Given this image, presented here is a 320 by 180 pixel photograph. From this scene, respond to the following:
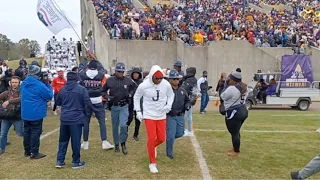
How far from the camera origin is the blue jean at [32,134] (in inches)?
275

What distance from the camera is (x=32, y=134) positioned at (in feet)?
23.0

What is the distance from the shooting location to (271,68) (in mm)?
24641

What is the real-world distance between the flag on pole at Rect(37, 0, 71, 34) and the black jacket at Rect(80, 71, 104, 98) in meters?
6.20

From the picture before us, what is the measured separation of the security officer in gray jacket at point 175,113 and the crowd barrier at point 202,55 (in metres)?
17.4

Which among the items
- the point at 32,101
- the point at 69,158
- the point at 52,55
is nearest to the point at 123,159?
the point at 69,158

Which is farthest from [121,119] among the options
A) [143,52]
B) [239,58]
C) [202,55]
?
[143,52]

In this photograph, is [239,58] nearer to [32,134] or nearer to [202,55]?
[202,55]

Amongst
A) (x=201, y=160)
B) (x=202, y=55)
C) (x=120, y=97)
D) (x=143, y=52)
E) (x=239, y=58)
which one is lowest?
(x=201, y=160)

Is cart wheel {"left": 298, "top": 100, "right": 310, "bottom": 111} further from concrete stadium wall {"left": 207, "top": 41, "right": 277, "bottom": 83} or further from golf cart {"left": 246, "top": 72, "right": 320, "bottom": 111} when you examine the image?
concrete stadium wall {"left": 207, "top": 41, "right": 277, "bottom": 83}

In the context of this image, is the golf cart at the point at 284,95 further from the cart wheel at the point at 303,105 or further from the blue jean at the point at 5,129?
the blue jean at the point at 5,129

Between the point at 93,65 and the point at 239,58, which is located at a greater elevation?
the point at 239,58

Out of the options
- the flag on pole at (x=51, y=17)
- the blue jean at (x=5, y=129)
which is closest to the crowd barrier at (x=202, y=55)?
the flag on pole at (x=51, y=17)

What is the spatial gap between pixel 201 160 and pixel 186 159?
0.29m

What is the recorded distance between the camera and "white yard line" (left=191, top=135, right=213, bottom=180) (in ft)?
20.3
